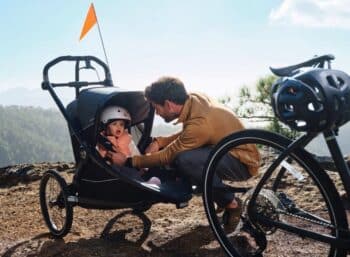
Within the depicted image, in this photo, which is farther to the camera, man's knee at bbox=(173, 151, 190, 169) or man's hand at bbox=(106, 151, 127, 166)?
man's hand at bbox=(106, 151, 127, 166)

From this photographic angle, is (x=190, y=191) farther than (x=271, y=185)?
Yes

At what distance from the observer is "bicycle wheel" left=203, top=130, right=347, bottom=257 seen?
8.57 ft

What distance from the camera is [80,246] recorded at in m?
4.09

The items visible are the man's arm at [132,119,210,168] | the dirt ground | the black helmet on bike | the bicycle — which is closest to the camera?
the black helmet on bike

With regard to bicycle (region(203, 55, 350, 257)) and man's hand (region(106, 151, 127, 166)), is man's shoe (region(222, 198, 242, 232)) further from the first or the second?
man's hand (region(106, 151, 127, 166))

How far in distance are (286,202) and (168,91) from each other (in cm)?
162

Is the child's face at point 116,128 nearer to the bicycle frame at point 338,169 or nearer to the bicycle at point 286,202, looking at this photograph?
the bicycle at point 286,202

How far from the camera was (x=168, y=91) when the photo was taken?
13.5ft

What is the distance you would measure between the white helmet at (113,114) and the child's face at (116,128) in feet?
0.24

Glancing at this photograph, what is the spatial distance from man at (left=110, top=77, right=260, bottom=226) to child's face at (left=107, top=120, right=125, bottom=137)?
50 centimetres

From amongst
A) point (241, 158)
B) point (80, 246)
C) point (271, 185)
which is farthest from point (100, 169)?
point (271, 185)

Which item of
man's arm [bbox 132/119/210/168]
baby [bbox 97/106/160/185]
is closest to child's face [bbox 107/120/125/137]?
baby [bbox 97/106/160/185]

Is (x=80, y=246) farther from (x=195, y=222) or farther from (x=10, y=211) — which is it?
(x=10, y=211)

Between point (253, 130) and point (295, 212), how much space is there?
593 millimetres
